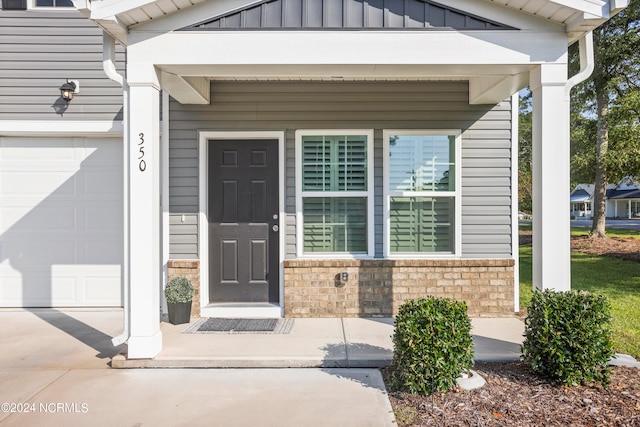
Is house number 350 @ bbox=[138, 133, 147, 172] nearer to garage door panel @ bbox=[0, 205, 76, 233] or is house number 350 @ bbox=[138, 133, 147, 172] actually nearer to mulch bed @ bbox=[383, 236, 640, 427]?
garage door panel @ bbox=[0, 205, 76, 233]

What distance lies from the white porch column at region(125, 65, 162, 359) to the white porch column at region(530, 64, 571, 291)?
11.1 ft

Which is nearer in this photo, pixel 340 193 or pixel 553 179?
pixel 553 179

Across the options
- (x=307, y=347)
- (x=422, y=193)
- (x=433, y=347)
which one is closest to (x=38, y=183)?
(x=307, y=347)

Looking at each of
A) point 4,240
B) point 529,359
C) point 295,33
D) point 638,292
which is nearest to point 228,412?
point 529,359

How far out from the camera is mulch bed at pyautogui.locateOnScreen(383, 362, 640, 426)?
258 cm

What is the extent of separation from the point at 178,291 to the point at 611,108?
10.7 meters

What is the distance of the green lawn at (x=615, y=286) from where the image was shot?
4.21 meters

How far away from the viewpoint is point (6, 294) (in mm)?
5301

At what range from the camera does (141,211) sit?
3521mm

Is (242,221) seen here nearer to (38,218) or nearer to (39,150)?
(38,218)

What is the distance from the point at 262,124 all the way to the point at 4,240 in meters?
3.71

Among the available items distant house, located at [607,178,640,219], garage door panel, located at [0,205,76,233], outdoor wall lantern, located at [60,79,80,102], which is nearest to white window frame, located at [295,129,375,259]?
outdoor wall lantern, located at [60,79,80,102]

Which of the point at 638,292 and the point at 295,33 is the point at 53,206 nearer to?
the point at 295,33

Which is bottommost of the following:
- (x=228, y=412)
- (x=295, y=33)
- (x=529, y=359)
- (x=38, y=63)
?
Answer: (x=228, y=412)
